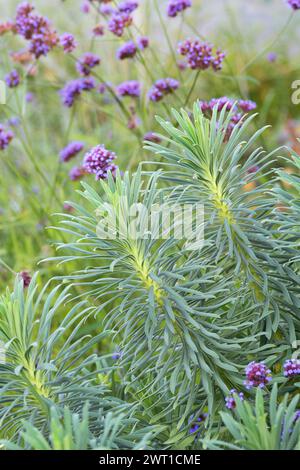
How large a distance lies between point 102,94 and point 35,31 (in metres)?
0.40

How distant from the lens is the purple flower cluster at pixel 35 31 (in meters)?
2.03

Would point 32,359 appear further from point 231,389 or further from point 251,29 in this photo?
point 251,29

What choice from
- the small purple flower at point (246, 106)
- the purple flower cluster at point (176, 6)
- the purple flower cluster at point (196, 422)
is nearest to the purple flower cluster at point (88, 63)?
the purple flower cluster at point (176, 6)

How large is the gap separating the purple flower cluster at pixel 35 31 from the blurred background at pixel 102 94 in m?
0.16

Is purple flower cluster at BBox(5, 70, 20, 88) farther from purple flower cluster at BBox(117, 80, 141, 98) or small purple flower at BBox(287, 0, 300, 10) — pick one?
small purple flower at BBox(287, 0, 300, 10)

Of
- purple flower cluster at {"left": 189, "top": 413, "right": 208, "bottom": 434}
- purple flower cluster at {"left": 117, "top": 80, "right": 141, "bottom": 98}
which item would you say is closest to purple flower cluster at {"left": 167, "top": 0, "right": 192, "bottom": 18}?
purple flower cluster at {"left": 117, "top": 80, "right": 141, "bottom": 98}

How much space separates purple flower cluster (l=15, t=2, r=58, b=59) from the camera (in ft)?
6.65

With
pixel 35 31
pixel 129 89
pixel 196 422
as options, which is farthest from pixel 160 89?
pixel 196 422

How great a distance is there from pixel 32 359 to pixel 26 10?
1.39 metres

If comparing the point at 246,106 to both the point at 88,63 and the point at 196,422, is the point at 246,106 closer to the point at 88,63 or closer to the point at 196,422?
the point at 88,63

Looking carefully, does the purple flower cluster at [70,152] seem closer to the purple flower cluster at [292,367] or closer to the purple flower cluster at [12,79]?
the purple flower cluster at [12,79]

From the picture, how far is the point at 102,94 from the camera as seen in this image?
2.43 meters
